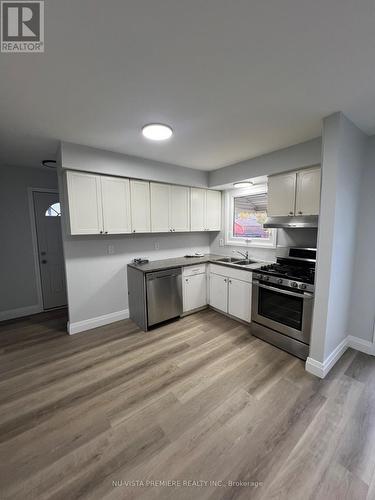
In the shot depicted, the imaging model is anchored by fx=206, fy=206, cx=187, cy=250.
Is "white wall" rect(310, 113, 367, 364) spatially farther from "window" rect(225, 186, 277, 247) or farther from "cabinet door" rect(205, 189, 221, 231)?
"cabinet door" rect(205, 189, 221, 231)

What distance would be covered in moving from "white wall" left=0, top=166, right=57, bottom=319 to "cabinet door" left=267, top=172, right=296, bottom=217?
3.89 m

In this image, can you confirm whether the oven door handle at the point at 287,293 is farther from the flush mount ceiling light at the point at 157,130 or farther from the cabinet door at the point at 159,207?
the flush mount ceiling light at the point at 157,130

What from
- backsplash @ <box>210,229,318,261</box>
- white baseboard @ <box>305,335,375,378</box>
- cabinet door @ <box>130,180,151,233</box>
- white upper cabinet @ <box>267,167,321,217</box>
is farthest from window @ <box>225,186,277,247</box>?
cabinet door @ <box>130,180,151,233</box>

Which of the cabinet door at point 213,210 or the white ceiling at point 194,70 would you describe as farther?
the cabinet door at point 213,210

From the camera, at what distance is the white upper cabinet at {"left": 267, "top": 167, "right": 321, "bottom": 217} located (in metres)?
2.45

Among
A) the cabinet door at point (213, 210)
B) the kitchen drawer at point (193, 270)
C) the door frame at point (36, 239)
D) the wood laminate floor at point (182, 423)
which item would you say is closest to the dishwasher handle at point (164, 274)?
the kitchen drawer at point (193, 270)

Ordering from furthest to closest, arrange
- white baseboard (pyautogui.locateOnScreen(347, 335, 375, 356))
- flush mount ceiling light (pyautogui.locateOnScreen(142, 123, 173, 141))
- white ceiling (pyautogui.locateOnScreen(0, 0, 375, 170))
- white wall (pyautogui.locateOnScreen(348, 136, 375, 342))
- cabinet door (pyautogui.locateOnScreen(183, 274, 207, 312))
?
1. cabinet door (pyautogui.locateOnScreen(183, 274, 207, 312))
2. white baseboard (pyautogui.locateOnScreen(347, 335, 375, 356))
3. white wall (pyautogui.locateOnScreen(348, 136, 375, 342))
4. flush mount ceiling light (pyautogui.locateOnScreen(142, 123, 173, 141))
5. white ceiling (pyautogui.locateOnScreen(0, 0, 375, 170))

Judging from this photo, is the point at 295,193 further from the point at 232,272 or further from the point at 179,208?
the point at 179,208

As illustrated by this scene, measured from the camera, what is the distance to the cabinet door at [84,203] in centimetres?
268

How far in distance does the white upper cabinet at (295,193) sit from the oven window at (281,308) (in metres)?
1.06

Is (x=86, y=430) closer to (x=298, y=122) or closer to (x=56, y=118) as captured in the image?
(x=56, y=118)

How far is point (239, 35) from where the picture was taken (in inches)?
44.1

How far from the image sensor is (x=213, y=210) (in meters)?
4.21

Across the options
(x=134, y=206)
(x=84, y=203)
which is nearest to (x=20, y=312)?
(x=84, y=203)
